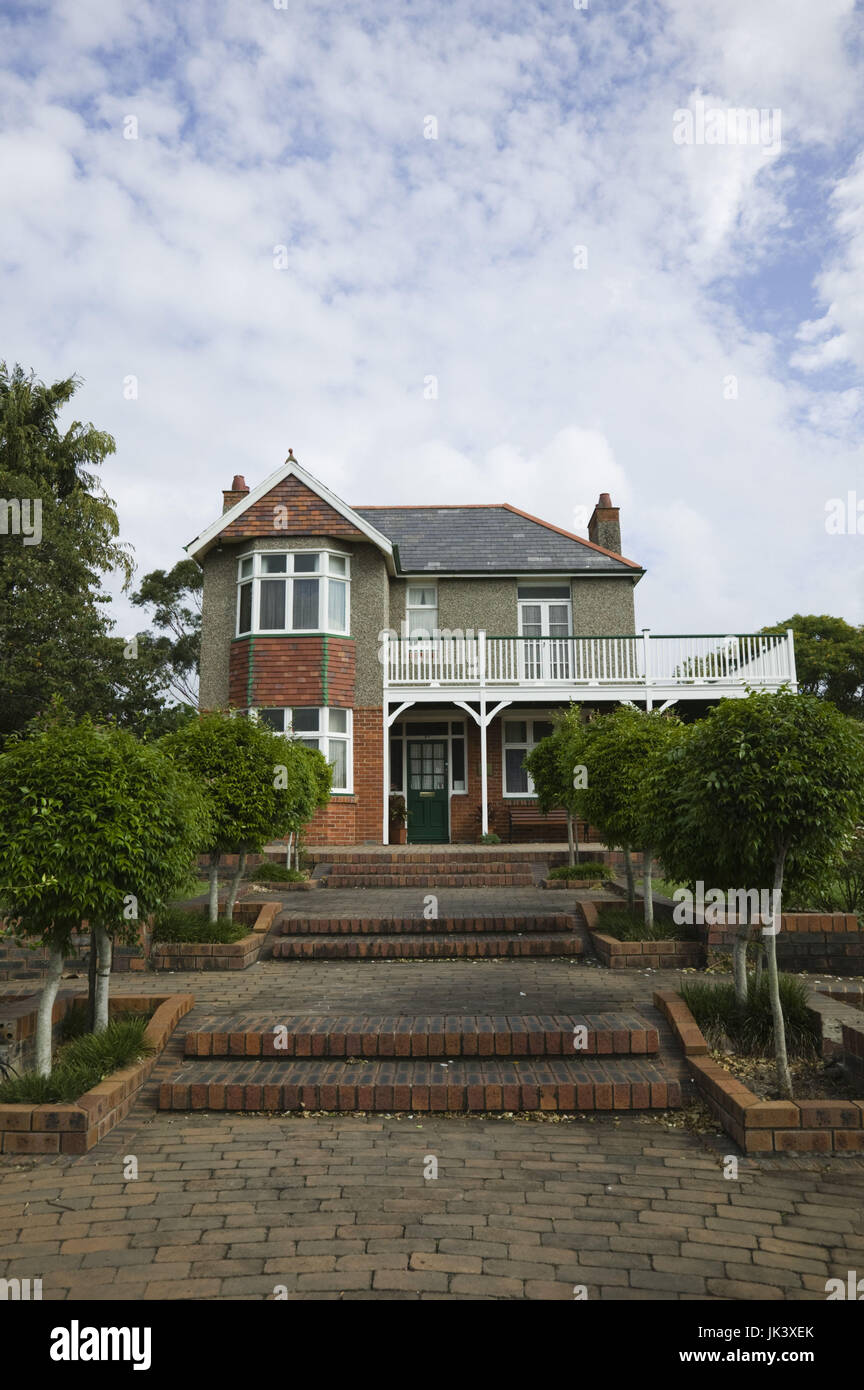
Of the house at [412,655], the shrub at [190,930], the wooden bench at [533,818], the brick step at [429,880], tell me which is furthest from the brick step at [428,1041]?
the wooden bench at [533,818]

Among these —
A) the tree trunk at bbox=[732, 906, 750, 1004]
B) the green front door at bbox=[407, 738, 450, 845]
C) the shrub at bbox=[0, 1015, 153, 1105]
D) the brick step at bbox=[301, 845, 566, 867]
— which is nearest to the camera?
the shrub at bbox=[0, 1015, 153, 1105]

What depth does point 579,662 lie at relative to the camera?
65.7 ft

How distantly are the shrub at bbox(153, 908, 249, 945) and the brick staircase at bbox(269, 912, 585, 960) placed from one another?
522 mm

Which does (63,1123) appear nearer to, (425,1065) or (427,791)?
(425,1065)

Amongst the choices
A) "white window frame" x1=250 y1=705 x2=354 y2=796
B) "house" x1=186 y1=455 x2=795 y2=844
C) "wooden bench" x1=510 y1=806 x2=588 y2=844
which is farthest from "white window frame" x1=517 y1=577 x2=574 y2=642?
"white window frame" x1=250 y1=705 x2=354 y2=796

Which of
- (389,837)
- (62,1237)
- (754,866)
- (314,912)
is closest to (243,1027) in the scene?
(62,1237)

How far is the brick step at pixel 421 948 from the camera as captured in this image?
8656 mm

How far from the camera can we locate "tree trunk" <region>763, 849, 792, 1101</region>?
15.8ft

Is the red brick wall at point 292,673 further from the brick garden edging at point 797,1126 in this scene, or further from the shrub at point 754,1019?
the brick garden edging at point 797,1126

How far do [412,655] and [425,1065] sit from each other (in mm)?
14520

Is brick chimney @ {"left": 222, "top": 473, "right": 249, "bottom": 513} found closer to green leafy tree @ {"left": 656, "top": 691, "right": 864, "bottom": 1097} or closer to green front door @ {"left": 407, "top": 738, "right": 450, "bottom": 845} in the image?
green front door @ {"left": 407, "top": 738, "right": 450, "bottom": 845}

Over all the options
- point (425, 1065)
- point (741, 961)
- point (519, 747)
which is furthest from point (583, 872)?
point (519, 747)

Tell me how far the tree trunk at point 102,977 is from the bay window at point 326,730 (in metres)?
12.6

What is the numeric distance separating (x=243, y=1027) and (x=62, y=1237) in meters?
2.28
